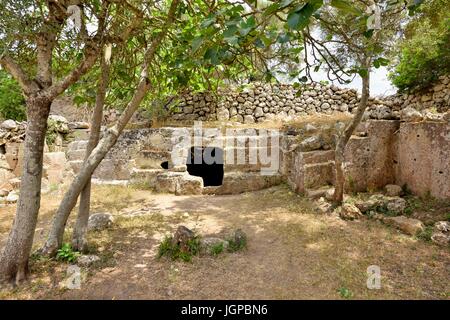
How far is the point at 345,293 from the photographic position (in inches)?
119

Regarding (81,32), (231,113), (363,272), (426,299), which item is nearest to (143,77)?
(81,32)

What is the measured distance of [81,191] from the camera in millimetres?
4238

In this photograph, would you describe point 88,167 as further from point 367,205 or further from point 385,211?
point 385,211

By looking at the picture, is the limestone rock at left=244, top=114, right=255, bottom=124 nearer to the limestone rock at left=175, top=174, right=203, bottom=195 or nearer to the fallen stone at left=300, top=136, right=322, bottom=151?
the limestone rock at left=175, top=174, right=203, bottom=195

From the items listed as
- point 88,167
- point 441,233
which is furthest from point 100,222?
point 441,233

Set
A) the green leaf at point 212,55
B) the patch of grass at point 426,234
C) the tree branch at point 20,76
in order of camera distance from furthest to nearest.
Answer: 1. the patch of grass at point 426,234
2. the tree branch at point 20,76
3. the green leaf at point 212,55

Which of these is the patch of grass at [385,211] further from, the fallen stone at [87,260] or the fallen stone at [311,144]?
the fallen stone at [87,260]

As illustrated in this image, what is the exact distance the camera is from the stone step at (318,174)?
22.5 feet

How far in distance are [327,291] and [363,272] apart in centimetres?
69

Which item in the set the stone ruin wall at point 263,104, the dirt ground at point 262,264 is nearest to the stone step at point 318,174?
the dirt ground at point 262,264

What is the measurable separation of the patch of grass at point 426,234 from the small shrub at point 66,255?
5135 mm

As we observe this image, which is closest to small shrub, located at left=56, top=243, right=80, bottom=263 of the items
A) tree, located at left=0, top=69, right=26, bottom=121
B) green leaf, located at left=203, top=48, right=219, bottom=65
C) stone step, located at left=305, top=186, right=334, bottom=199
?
green leaf, located at left=203, top=48, right=219, bottom=65

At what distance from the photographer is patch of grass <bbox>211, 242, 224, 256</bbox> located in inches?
160

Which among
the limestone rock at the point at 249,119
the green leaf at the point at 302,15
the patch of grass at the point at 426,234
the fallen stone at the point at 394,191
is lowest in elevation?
the patch of grass at the point at 426,234
